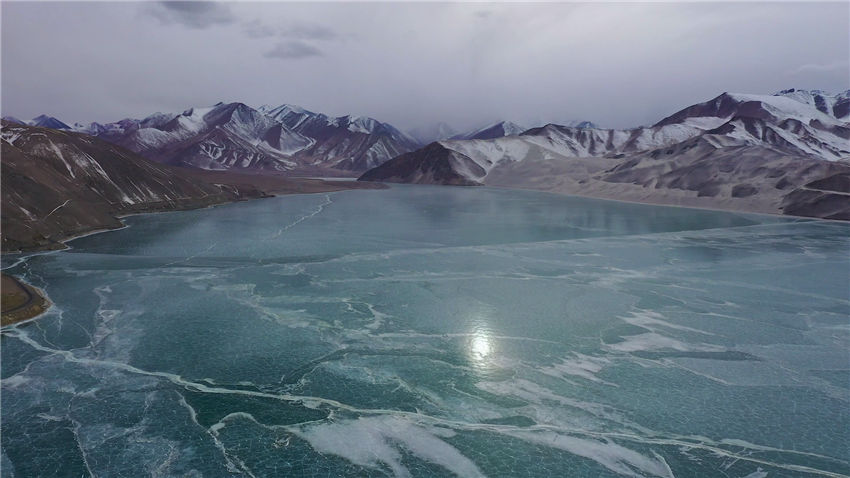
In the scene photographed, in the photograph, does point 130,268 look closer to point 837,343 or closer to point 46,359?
point 46,359

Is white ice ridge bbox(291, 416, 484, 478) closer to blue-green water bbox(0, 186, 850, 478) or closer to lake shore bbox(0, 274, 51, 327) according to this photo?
blue-green water bbox(0, 186, 850, 478)

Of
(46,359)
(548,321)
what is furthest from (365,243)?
(46,359)

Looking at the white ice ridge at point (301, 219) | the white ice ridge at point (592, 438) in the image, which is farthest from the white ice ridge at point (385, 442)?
the white ice ridge at point (301, 219)

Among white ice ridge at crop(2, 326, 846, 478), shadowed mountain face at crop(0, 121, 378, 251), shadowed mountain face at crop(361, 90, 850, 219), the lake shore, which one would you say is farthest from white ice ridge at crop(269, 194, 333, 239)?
shadowed mountain face at crop(361, 90, 850, 219)

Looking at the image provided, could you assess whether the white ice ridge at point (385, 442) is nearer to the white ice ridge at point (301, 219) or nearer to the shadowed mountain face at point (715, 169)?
the white ice ridge at point (301, 219)

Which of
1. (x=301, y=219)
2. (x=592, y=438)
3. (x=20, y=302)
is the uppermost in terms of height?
(x=301, y=219)

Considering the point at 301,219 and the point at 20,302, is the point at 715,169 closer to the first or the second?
the point at 301,219

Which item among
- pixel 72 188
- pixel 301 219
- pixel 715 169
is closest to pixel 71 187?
pixel 72 188

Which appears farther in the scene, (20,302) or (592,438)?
→ (20,302)
